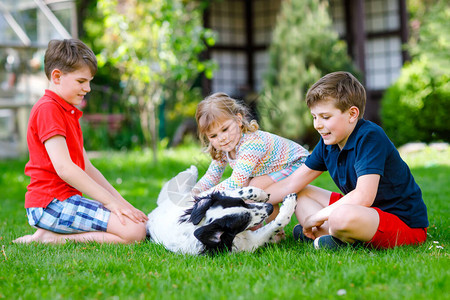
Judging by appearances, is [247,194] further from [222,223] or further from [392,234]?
[392,234]

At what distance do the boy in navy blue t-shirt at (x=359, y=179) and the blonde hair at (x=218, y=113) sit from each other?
597 mm

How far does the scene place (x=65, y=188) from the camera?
130 inches

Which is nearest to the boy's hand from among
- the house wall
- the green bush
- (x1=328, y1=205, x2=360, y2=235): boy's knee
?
(x1=328, y1=205, x2=360, y2=235): boy's knee

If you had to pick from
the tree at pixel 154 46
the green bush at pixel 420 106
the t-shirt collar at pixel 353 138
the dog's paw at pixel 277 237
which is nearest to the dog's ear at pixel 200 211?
the dog's paw at pixel 277 237

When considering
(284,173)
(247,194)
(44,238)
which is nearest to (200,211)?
(247,194)

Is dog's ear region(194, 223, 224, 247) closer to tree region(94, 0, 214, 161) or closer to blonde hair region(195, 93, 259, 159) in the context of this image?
blonde hair region(195, 93, 259, 159)

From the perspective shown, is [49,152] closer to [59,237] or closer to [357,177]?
[59,237]

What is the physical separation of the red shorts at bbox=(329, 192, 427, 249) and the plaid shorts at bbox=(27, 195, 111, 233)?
1728mm

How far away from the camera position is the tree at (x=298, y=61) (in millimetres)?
9711

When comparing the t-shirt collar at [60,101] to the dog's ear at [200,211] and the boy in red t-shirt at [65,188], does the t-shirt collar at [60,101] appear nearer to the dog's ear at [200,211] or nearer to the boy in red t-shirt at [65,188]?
the boy in red t-shirt at [65,188]

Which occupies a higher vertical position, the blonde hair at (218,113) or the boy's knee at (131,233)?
the blonde hair at (218,113)

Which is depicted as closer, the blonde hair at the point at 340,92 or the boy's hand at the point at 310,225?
the blonde hair at the point at 340,92

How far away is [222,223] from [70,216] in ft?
3.91

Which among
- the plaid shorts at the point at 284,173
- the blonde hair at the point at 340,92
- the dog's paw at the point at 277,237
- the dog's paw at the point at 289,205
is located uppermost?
the blonde hair at the point at 340,92
